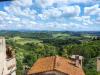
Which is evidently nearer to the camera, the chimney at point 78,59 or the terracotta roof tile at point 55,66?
the terracotta roof tile at point 55,66

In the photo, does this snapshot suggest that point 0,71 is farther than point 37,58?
No

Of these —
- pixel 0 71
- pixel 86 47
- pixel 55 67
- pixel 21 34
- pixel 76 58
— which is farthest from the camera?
pixel 86 47

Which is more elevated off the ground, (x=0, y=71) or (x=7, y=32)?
(x=7, y=32)

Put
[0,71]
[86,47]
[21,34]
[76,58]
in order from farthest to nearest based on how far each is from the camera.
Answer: [86,47]
[76,58]
[21,34]
[0,71]

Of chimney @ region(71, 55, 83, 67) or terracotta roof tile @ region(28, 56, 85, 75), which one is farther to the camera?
chimney @ region(71, 55, 83, 67)

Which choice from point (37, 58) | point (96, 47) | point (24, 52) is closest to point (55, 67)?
point (37, 58)

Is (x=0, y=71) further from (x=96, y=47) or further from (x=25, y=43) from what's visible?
(x=96, y=47)

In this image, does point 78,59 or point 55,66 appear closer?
point 55,66
